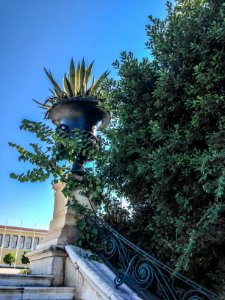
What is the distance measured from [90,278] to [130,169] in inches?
43.2

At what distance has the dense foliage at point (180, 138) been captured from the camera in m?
2.21

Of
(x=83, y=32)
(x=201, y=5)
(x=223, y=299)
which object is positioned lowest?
(x=223, y=299)

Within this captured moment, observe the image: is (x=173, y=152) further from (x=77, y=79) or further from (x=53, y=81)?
(x=53, y=81)

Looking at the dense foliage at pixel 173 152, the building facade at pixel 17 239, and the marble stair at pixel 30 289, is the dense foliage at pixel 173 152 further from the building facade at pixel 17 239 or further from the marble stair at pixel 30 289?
the building facade at pixel 17 239

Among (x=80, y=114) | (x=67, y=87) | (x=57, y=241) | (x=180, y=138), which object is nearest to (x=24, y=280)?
(x=57, y=241)

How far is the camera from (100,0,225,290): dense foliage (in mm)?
2211

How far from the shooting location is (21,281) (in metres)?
2.80

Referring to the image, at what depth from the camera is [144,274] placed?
2545mm

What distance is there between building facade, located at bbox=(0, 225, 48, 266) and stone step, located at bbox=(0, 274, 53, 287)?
51.8 meters

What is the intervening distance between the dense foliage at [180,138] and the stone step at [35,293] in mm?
928

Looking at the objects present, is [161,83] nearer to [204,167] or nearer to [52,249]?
[204,167]

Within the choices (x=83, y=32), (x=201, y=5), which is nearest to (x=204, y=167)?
(x=201, y=5)

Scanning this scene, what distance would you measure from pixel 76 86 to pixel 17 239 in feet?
180

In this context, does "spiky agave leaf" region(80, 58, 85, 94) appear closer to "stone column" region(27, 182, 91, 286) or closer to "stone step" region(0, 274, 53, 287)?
"stone column" region(27, 182, 91, 286)
